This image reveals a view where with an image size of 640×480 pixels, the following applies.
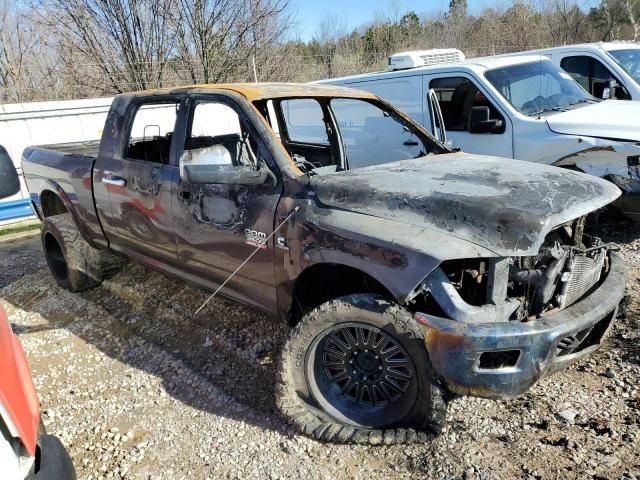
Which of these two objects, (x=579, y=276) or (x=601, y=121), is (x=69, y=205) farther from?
(x=601, y=121)

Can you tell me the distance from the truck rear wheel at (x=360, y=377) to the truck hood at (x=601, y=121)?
142 inches

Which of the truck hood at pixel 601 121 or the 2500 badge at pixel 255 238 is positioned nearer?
the 2500 badge at pixel 255 238

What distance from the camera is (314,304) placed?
307 cm

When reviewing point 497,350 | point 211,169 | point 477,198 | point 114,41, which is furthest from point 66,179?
point 114,41

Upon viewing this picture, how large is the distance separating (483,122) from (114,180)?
3842 millimetres

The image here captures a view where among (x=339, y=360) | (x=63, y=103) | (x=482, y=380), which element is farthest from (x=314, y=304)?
(x=63, y=103)

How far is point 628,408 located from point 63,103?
30.3 feet

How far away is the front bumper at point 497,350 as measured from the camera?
222cm

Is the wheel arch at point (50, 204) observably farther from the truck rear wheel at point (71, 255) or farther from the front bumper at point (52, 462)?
the front bumper at point (52, 462)

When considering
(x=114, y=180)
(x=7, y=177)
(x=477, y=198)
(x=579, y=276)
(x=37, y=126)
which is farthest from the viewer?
(x=37, y=126)

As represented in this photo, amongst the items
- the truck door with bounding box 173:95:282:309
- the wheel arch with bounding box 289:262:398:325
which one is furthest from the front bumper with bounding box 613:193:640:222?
the truck door with bounding box 173:95:282:309

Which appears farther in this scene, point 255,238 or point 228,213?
point 228,213

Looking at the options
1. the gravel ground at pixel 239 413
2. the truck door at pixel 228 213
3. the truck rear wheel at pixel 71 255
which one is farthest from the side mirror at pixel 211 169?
the truck rear wheel at pixel 71 255

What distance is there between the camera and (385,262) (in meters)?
2.39
